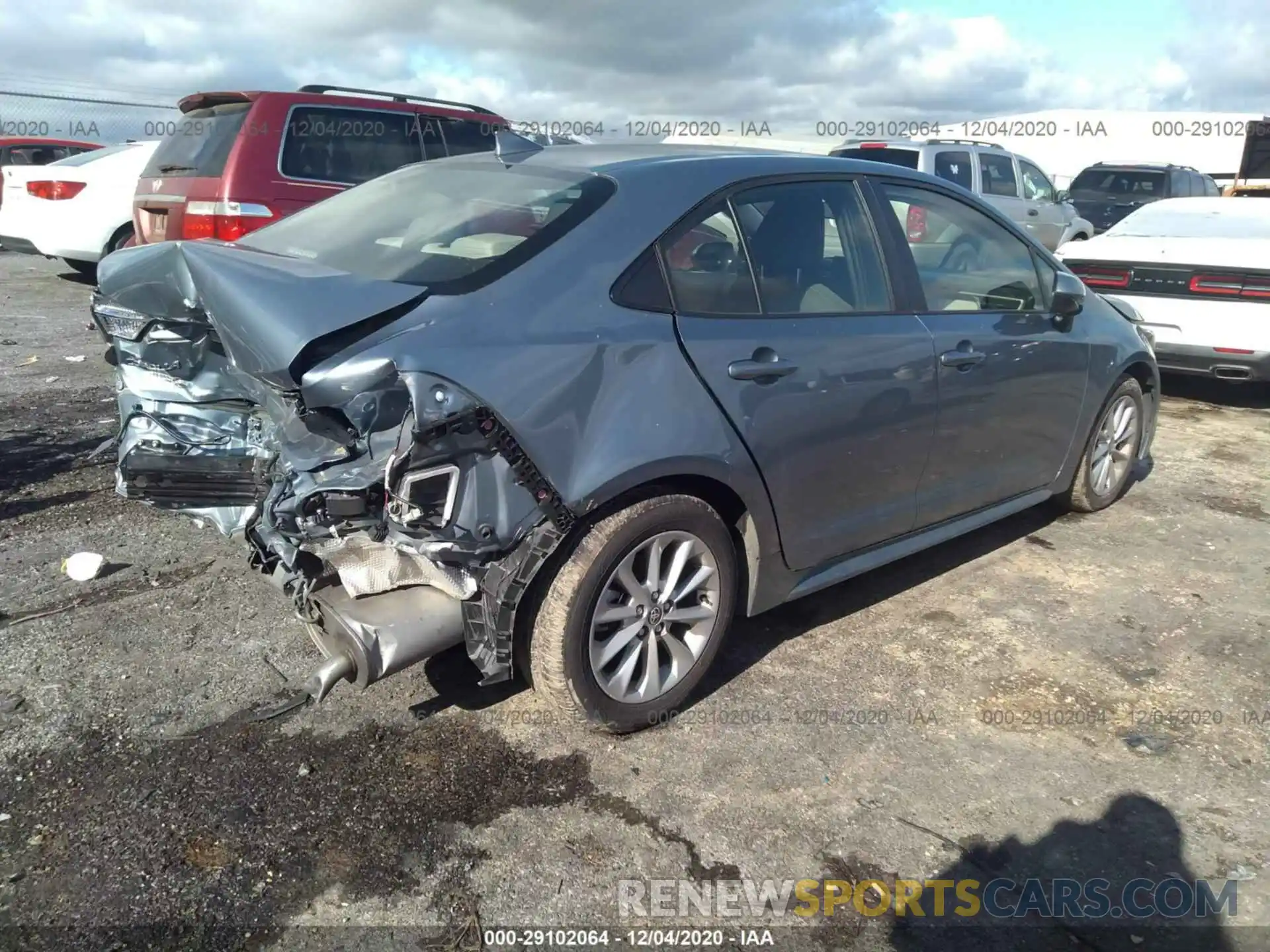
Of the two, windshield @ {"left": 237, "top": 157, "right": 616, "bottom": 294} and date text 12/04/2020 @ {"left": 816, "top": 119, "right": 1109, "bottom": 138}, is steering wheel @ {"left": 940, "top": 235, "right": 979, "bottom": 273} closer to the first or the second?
windshield @ {"left": 237, "top": 157, "right": 616, "bottom": 294}

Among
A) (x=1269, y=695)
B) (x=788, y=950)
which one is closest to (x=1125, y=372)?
(x=1269, y=695)

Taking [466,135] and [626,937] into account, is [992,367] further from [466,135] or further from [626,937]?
[466,135]

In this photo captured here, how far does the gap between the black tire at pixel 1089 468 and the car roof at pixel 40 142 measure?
15.6 meters

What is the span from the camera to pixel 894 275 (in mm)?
3510

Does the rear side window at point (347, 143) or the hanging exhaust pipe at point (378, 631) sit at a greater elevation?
the rear side window at point (347, 143)

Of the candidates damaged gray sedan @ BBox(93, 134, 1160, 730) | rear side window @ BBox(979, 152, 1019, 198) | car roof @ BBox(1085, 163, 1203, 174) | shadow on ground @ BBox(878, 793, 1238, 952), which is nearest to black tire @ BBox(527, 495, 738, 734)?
damaged gray sedan @ BBox(93, 134, 1160, 730)

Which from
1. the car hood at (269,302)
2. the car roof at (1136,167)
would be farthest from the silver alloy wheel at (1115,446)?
the car roof at (1136,167)

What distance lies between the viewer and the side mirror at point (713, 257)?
298 centimetres

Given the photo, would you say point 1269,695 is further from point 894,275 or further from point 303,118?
point 303,118

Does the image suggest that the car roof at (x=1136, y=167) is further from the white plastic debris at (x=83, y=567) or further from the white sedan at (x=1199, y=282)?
the white plastic debris at (x=83, y=567)

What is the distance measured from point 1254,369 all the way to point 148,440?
6.66 metres

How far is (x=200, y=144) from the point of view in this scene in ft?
22.8

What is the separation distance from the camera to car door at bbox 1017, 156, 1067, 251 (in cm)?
1270

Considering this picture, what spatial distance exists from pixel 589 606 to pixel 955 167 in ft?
34.8
